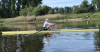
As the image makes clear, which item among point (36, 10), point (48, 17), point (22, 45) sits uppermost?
point (36, 10)

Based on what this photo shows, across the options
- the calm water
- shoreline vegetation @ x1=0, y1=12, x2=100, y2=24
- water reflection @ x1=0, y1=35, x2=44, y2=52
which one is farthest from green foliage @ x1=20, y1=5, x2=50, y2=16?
water reflection @ x1=0, y1=35, x2=44, y2=52

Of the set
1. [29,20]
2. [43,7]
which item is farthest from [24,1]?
[29,20]

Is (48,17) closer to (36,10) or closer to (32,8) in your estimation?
(36,10)

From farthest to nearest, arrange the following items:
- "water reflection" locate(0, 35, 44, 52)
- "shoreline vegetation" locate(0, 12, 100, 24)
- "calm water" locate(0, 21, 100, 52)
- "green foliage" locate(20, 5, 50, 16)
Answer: "green foliage" locate(20, 5, 50, 16)
"shoreline vegetation" locate(0, 12, 100, 24)
"water reflection" locate(0, 35, 44, 52)
"calm water" locate(0, 21, 100, 52)

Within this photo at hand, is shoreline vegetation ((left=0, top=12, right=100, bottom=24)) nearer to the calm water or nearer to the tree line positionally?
the tree line

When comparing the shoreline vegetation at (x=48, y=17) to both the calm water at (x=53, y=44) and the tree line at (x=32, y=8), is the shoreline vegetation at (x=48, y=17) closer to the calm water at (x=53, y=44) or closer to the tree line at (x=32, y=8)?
the tree line at (x=32, y=8)

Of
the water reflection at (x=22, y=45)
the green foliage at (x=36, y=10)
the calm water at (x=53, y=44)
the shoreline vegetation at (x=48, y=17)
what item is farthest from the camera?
the green foliage at (x=36, y=10)

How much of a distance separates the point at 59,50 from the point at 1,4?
78171 mm

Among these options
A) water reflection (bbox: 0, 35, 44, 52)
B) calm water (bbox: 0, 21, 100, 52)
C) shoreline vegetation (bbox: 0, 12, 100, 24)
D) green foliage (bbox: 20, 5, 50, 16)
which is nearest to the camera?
calm water (bbox: 0, 21, 100, 52)

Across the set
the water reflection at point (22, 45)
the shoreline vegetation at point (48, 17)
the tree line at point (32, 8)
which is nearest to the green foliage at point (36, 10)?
the tree line at point (32, 8)

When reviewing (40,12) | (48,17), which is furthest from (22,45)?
(40,12)

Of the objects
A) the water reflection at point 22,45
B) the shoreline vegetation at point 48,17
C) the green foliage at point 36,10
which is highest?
the green foliage at point 36,10

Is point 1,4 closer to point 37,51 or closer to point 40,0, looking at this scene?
point 40,0

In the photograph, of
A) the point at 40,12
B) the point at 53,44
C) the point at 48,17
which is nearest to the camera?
the point at 53,44
